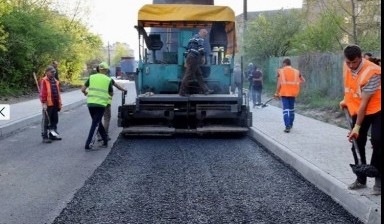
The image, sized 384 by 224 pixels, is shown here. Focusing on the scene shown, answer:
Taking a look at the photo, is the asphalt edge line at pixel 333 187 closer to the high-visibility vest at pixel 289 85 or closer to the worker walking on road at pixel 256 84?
the high-visibility vest at pixel 289 85

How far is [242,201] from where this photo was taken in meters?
6.14

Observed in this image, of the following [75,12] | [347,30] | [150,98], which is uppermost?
[75,12]

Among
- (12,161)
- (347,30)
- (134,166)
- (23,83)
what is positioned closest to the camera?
(134,166)

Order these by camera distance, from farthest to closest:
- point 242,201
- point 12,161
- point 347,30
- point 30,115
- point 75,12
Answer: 1. point 75,12
2. point 347,30
3. point 30,115
4. point 12,161
5. point 242,201

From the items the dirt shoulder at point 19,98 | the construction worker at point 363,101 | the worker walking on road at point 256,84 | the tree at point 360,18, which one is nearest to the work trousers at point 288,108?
the construction worker at point 363,101

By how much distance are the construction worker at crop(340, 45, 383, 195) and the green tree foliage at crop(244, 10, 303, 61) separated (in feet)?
92.0

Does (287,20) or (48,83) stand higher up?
(287,20)

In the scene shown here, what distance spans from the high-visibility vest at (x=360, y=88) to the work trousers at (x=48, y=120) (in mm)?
7002

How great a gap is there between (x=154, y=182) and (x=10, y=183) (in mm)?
1950

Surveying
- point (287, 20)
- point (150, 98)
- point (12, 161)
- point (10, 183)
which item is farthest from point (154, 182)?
point (287, 20)

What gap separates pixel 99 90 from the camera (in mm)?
10266

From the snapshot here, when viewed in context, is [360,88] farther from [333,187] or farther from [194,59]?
[194,59]

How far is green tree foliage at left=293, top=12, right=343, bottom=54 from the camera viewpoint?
24078 millimetres

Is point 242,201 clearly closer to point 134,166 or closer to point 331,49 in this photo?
point 134,166
